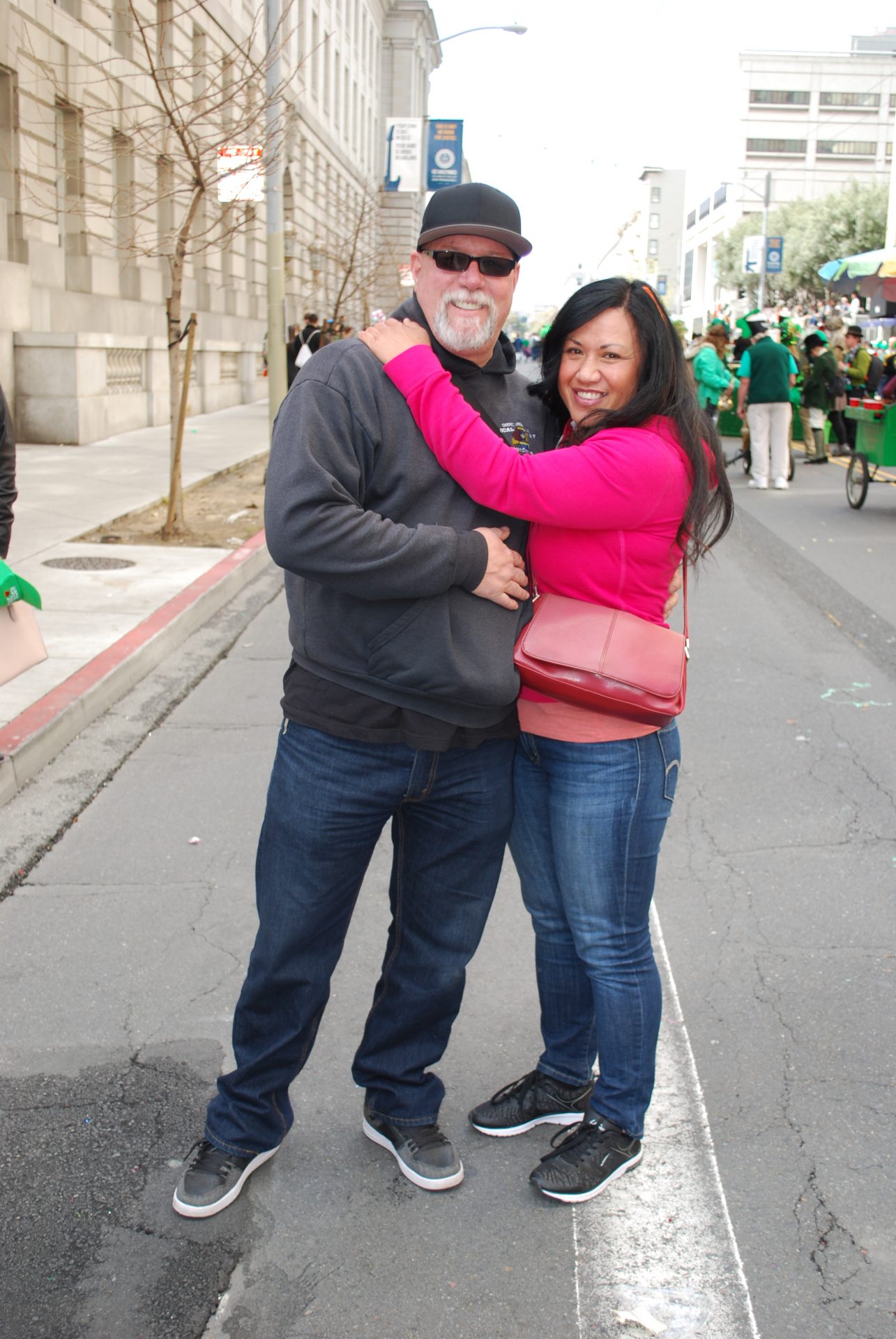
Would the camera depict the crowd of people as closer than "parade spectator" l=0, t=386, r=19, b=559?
No

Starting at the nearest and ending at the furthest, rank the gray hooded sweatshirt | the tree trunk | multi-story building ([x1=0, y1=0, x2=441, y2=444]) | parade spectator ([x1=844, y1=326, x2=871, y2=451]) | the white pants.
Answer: the gray hooded sweatshirt < the tree trunk < multi-story building ([x1=0, y1=0, x2=441, y2=444]) < the white pants < parade spectator ([x1=844, y1=326, x2=871, y2=451])

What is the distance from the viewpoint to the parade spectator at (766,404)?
15.2 m

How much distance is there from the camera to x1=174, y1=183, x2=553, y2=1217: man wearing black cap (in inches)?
95.1

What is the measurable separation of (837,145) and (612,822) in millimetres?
A: 136980

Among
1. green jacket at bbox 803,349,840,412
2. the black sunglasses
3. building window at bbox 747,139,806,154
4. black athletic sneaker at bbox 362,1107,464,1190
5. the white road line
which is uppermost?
building window at bbox 747,139,806,154

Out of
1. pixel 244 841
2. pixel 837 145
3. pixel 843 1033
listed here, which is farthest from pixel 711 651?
pixel 837 145

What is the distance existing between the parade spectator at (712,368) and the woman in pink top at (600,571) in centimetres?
1367

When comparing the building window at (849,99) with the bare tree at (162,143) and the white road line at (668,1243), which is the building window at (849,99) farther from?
the white road line at (668,1243)

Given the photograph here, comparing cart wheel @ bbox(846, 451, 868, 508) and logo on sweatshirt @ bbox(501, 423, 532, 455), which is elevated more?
logo on sweatshirt @ bbox(501, 423, 532, 455)

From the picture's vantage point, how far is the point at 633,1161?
2.87m

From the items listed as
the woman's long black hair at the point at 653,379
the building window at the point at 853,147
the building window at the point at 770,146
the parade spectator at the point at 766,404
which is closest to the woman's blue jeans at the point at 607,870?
the woman's long black hair at the point at 653,379

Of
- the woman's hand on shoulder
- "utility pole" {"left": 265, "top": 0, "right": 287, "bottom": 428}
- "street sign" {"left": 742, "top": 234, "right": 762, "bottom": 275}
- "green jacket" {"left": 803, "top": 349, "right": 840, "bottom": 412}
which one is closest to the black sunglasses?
the woman's hand on shoulder

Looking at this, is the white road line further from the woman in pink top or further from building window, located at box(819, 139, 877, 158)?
→ building window, located at box(819, 139, 877, 158)

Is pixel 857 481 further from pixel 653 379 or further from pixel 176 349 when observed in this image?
pixel 653 379
